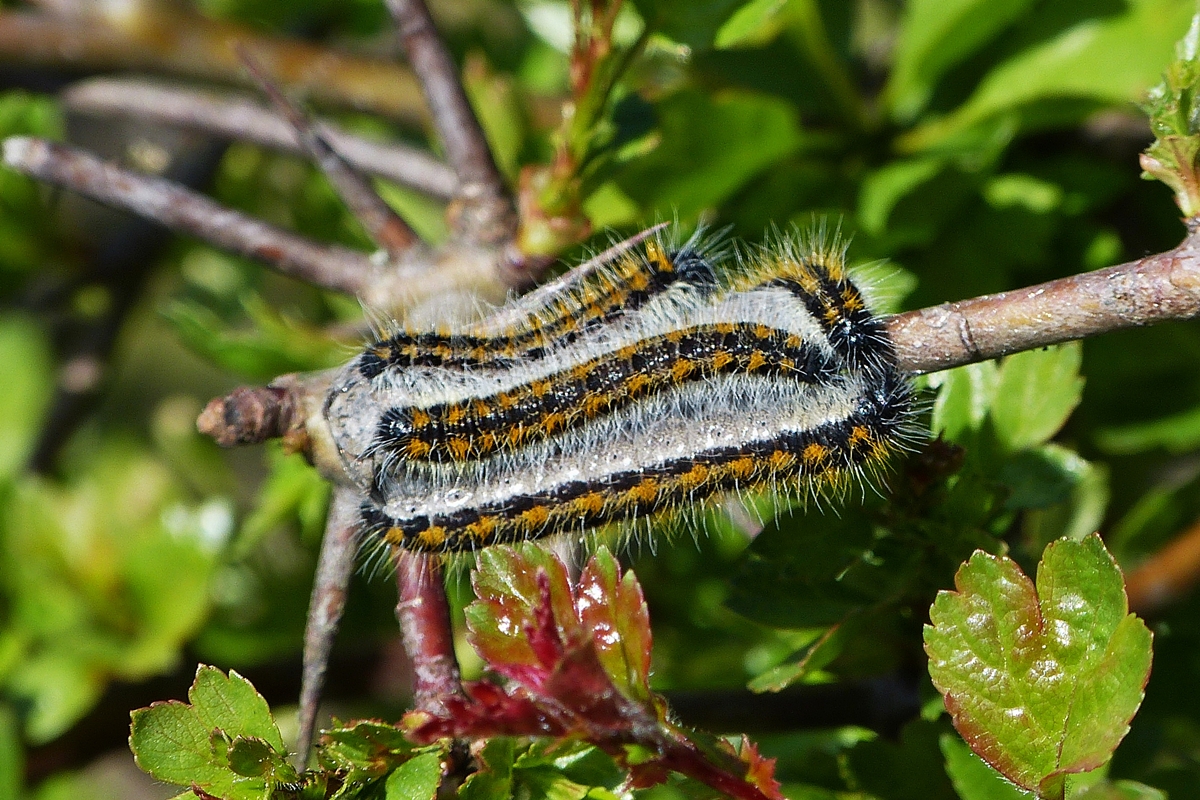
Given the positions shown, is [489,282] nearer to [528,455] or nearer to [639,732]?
[528,455]

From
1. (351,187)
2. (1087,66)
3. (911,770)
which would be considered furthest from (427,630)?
(1087,66)

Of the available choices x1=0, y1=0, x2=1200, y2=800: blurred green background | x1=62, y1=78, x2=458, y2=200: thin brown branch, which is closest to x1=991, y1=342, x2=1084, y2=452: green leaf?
x1=0, y1=0, x2=1200, y2=800: blurred green background

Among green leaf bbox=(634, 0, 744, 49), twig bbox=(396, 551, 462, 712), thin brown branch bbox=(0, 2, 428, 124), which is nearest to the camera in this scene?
twig bbox=(396, 551, 462, 712)

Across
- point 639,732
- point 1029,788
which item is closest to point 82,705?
point 639,732

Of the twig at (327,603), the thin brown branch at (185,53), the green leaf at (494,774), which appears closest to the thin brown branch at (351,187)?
the twig at (327,603)

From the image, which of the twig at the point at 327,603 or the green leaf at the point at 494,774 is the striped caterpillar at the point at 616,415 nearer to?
the twig at the point at 327,603

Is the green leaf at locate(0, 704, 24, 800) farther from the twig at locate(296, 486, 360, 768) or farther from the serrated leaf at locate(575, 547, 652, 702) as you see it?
the serrated leaf at locate(575, 547, 652, 702)
